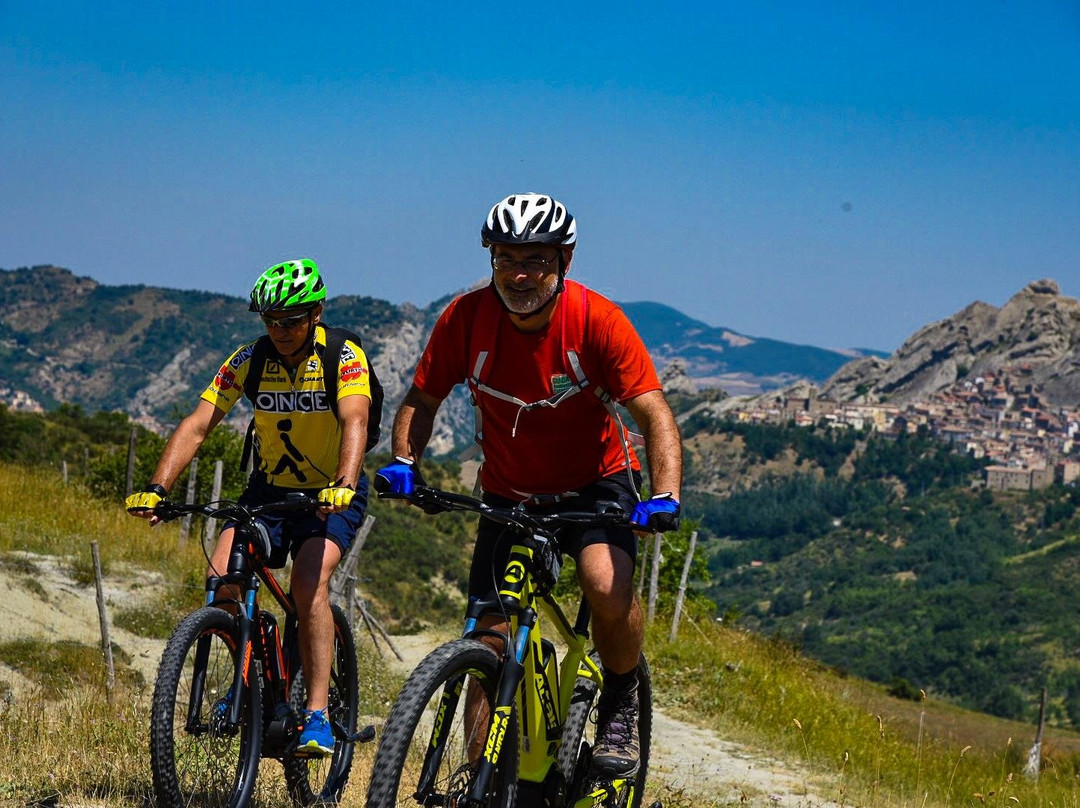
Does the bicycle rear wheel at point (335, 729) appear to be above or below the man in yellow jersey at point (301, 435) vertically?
below

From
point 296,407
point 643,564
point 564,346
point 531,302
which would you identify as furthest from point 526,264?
point 643,564

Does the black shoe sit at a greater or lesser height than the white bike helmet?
lesser

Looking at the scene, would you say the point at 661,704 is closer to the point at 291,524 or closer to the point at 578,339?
the point at 291,524

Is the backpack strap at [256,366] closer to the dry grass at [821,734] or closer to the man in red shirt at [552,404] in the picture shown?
the man in red shirt at [552,404]

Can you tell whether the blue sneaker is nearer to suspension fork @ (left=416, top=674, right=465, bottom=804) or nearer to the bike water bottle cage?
the bike water bottle cage

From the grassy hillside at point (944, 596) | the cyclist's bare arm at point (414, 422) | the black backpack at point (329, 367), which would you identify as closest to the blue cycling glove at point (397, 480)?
the cyclist's bare arm at point (414, 422)

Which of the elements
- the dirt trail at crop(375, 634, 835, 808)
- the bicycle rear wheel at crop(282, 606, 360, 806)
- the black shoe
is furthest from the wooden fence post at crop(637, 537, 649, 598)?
the black shoe

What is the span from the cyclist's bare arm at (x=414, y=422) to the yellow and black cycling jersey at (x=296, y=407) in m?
0.51

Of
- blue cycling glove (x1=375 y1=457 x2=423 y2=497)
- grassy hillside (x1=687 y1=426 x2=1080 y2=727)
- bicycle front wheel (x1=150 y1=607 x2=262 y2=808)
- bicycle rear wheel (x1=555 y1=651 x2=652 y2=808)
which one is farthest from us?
grassy hillside (x1=687 y1=426 x2=1080 y2=727)

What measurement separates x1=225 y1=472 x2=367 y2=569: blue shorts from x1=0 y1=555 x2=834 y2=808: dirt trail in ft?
10.3

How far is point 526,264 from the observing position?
156 inches

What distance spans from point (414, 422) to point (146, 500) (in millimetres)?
1053

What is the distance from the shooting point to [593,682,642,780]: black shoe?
430cm

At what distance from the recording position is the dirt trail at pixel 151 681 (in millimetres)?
8031
